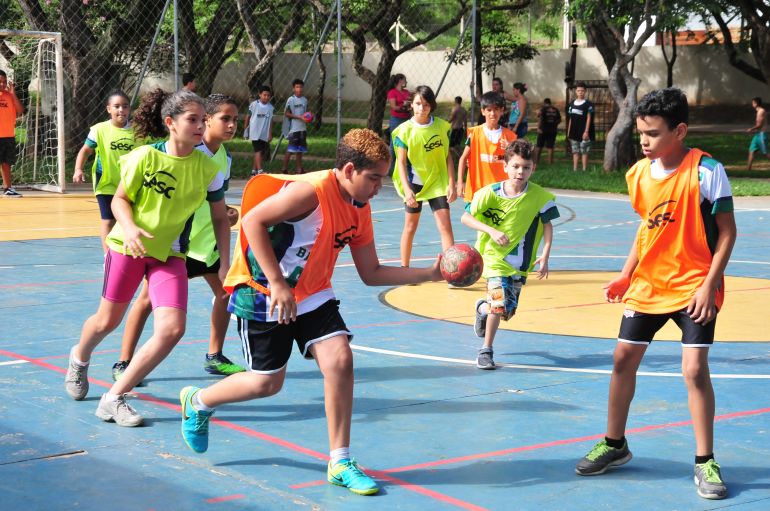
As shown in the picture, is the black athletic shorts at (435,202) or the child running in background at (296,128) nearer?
the black athletic shorts at (435,202)

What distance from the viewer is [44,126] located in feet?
75.2

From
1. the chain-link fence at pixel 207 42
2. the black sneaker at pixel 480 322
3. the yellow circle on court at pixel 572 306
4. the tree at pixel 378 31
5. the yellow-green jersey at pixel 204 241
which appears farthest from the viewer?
the tree at pixel 378 31

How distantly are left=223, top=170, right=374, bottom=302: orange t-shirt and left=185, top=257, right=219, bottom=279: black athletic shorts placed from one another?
2083 millimetres

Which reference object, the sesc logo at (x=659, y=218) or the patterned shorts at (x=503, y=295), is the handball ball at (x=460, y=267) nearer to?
the sesc logo at (x=659, y=218)

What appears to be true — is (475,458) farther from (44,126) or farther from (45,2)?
(45,2)

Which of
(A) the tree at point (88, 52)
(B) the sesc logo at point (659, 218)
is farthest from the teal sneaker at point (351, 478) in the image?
(A) the tree at point (88, 52)

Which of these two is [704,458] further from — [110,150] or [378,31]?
[378,31]

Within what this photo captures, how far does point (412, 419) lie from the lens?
657 cm

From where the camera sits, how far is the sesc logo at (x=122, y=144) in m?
9.88

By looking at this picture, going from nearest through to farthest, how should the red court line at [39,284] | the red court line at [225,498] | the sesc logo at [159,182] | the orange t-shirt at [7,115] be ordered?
1. the red court line at [225,498]
2. the sesc logo at [159,182]
3. the red court line at [39,284]
4. the orange t-shirt at [7,115]

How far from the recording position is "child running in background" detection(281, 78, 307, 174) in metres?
24.0

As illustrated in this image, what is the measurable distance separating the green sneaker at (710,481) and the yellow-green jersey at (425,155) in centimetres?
697

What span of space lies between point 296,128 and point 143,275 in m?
17.7

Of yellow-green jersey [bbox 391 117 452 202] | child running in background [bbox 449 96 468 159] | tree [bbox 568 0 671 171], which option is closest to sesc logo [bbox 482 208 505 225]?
yellow-green jersey [bbox 391 117 452 202]
